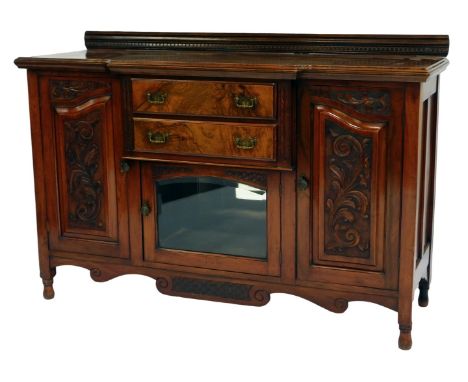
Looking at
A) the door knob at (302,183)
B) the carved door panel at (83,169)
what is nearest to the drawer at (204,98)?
the carved door panel at (83,169)

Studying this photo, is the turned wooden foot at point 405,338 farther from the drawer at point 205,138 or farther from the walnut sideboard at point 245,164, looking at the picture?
the drawer at point 205,138

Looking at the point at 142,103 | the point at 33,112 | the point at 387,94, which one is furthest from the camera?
the point at 33,112

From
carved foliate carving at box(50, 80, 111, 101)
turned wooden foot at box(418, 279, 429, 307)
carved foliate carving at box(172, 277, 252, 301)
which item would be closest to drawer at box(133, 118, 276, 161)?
carved foliate carving at box(50, 80, 111, 101)

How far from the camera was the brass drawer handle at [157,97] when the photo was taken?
3333 mm

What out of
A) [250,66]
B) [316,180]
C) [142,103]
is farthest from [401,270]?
[142,103]

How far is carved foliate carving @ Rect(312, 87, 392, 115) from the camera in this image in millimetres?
3102

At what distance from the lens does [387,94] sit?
3.09 m

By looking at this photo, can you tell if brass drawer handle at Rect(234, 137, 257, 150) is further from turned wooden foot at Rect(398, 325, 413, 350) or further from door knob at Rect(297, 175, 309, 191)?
turned wooden foot at Rect(398, 325, 413, 350)

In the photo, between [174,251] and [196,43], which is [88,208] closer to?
[174,251]

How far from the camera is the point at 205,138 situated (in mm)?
3318

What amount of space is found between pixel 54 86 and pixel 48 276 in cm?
80

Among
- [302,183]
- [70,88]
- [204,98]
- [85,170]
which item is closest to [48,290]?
[85,170]

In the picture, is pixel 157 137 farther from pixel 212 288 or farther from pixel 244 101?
pixel 212 288

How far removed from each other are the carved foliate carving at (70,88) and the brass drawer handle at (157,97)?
0.65 feet
